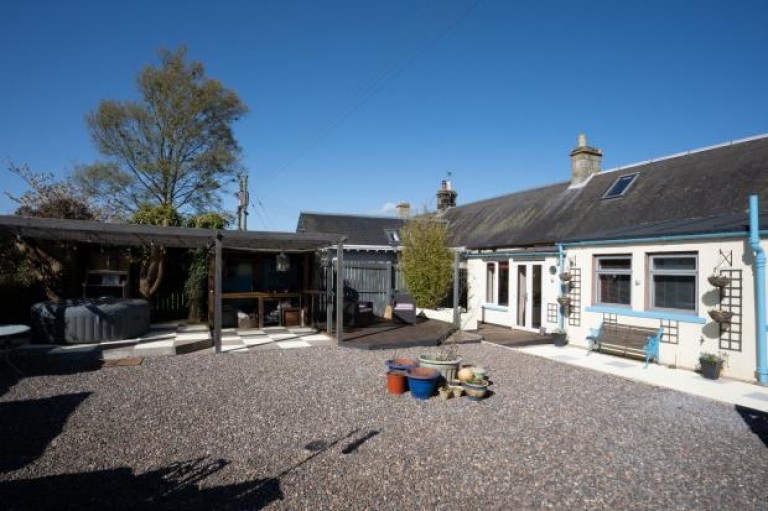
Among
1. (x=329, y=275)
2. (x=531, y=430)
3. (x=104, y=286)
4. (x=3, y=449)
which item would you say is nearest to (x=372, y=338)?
(x=329, y=275)

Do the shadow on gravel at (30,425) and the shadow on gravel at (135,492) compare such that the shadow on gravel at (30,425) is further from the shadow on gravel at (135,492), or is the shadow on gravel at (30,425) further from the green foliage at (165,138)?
the green foliage at (165,138)

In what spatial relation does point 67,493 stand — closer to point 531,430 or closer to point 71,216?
point 531,430

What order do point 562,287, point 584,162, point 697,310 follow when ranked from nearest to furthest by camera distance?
1. point 697,310
2. point 562,287
3. point 584,162

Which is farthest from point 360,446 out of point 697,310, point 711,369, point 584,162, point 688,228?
point 584,162

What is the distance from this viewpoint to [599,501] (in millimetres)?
3869

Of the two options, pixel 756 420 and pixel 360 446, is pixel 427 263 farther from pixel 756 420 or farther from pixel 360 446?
pixel 360 446

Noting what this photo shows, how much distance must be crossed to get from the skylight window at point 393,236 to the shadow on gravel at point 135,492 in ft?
52.1

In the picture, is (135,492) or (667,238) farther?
(667,238)

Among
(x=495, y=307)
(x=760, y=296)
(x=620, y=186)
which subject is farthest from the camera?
(x=495, y=307)

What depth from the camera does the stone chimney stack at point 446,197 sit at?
1012 inches

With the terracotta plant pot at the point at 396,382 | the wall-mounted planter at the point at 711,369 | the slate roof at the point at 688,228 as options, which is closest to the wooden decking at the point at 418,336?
the slate roof at the point at 688,228

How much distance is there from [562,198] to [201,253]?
41.2 ft

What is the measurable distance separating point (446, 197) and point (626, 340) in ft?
55.8

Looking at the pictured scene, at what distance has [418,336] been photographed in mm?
11891
